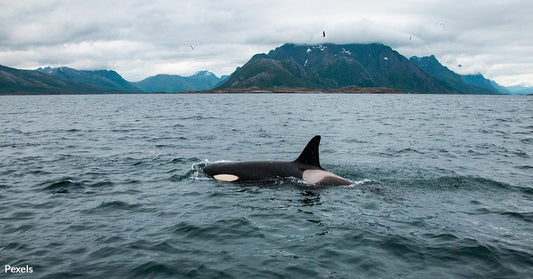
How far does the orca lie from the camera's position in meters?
15.1

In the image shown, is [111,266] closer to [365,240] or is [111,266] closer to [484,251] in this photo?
[365,240]

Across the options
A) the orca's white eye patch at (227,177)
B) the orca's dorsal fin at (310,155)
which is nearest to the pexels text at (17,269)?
the orca's white eye patch at (227,177)

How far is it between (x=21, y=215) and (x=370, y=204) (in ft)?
39.2

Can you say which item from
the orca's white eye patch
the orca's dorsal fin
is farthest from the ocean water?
the orca's dorsal fin

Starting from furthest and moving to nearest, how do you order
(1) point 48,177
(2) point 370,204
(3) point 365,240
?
(1) point 48,177 < (2) point 370,204 < (3) point 365,240

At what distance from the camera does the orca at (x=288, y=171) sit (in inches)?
593

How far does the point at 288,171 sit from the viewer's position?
50.5 ft

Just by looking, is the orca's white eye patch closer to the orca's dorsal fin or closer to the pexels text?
the orca's dorsal fin

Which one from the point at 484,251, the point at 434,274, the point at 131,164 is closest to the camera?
the point at 434,274

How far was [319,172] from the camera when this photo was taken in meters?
15.4

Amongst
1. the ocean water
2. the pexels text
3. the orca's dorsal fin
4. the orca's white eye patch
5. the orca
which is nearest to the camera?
the pexels text

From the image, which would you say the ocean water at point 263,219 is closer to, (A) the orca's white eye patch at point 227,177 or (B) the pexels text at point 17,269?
(B) the pexels text at point 17,269

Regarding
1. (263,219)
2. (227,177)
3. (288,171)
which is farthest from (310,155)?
(263,219)

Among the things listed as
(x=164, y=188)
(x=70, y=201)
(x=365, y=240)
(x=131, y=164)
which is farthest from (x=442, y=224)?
(x=131, y=164)
